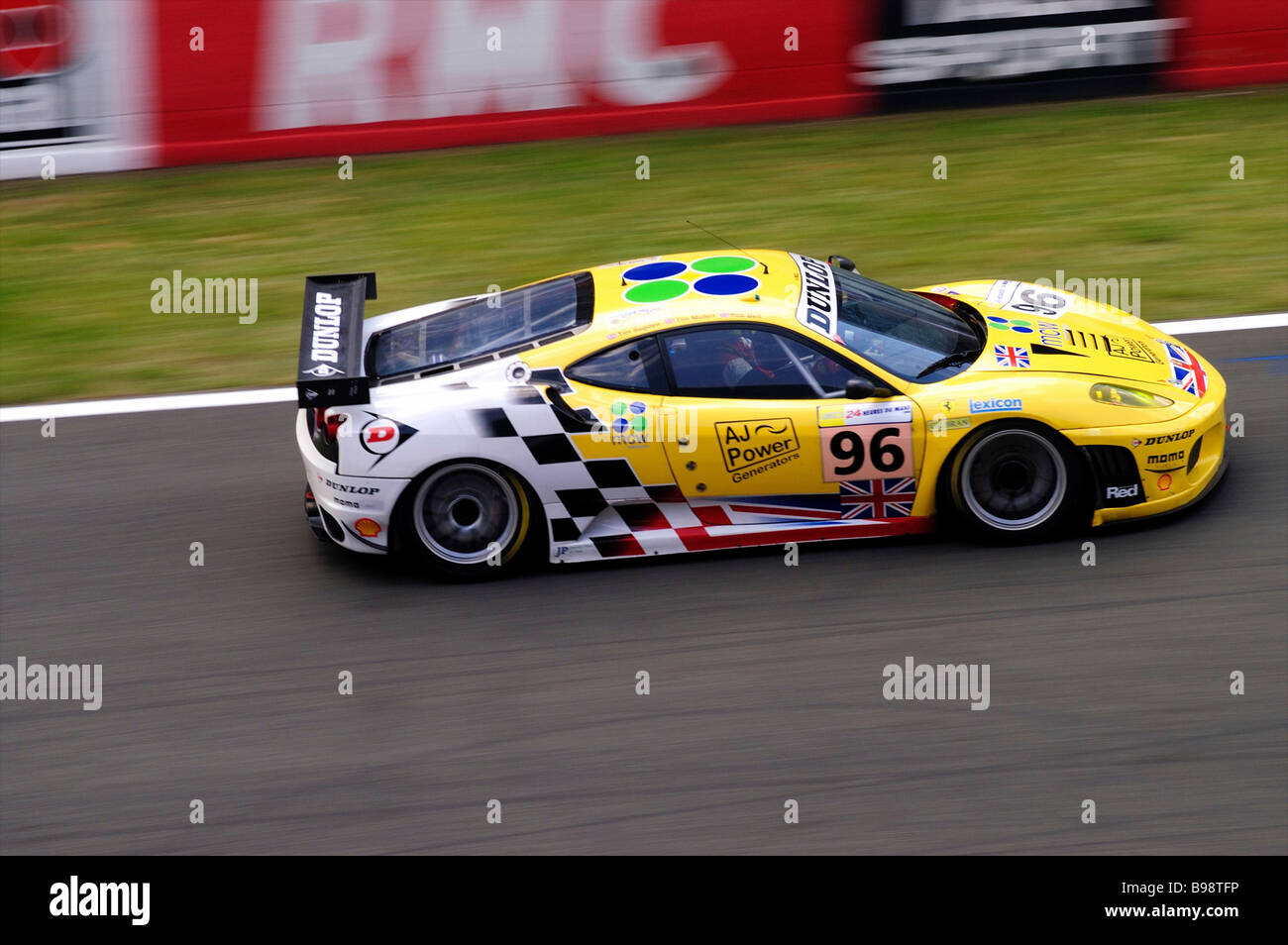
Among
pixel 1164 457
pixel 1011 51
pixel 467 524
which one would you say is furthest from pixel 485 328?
pixel 1011 51

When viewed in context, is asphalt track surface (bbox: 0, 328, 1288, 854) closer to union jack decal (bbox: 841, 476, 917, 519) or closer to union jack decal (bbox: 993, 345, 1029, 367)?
Answer: union jack decal (bbox: 841, 476, 917, 519)

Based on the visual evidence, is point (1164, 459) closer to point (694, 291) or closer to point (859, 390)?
point (859, 390)

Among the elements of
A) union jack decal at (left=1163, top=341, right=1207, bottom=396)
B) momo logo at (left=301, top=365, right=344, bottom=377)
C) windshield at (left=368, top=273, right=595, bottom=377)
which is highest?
windshield at (left=368, top=273, right=595, bottom=377)

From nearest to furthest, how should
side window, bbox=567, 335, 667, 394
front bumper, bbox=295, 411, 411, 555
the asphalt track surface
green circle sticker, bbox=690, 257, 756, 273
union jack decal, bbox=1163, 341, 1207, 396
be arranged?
the asphalt track surface < side window, bbox=567, 335, 667, 394 < front bumper, bbox=295, 411, 411, 555 < union jack decal, bbox=1163, 341, 1207, 396 < green circle sticker, bbox=690, 257, 756, 273

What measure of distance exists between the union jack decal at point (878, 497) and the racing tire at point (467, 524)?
1415mm

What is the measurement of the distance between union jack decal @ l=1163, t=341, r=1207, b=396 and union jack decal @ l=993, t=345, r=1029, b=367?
2.33ft

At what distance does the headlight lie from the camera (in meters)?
6.24

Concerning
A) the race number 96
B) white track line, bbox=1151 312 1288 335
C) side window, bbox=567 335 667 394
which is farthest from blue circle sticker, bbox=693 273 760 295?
white track line, bbox=1151 312 1288 335

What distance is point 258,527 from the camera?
732cm

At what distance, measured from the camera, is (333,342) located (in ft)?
21.7

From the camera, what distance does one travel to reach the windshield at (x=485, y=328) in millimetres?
6512

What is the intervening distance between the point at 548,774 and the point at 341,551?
2240 mm

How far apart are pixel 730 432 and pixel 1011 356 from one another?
4.48 ft

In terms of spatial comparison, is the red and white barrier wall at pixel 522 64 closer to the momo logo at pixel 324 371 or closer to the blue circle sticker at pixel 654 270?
the blue circle sticker at pixel 654 270
